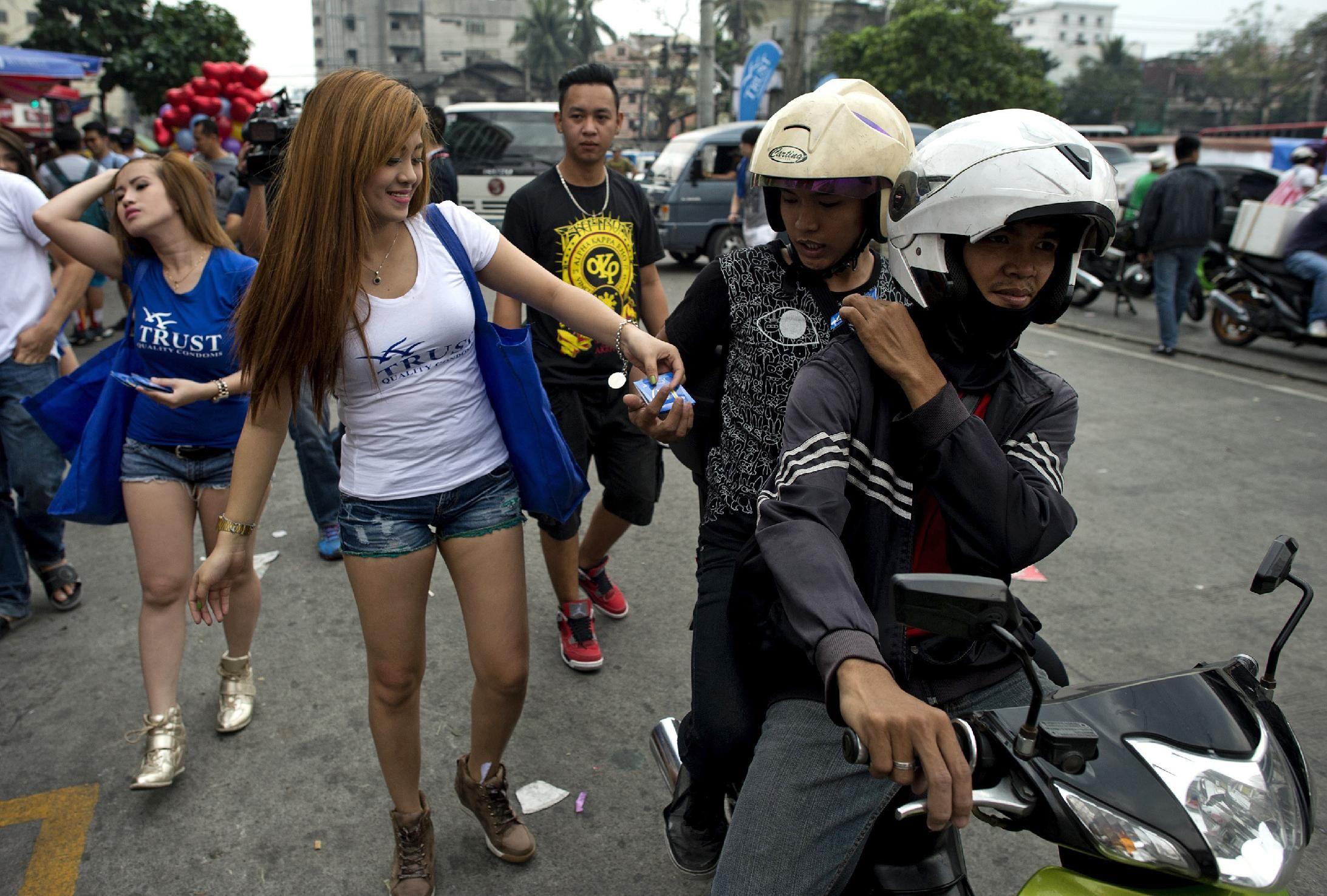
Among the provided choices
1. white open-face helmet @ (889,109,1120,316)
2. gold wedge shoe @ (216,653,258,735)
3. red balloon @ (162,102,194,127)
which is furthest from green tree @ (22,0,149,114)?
white open-face helmet @ (889,109,1120,316)

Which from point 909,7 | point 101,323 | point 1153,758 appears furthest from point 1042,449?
point 909,7

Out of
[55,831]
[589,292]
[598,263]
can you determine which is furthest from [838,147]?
[55,831]

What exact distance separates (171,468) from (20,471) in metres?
1.40

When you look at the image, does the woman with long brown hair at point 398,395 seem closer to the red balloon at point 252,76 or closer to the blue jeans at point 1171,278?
the red balloon at point 252,76

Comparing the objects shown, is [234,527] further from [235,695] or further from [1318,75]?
[1318,75]

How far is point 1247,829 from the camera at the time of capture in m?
1.20

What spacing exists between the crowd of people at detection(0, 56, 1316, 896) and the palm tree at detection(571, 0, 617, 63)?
80593mm

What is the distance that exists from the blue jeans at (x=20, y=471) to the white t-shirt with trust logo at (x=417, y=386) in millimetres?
2358

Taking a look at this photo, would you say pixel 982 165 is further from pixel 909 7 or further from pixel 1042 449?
pixel 909 7

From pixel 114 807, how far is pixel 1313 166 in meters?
13.0

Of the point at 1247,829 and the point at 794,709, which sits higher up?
the point at 1247,829

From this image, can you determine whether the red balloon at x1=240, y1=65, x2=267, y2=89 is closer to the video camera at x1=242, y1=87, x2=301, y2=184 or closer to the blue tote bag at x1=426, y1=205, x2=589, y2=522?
the video camera at x1=242, y1=87, x2=301, y2=184

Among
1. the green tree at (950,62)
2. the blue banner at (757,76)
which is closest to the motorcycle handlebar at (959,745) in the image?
the blue banner at (757,76)

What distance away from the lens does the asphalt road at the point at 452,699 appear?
2.69m
